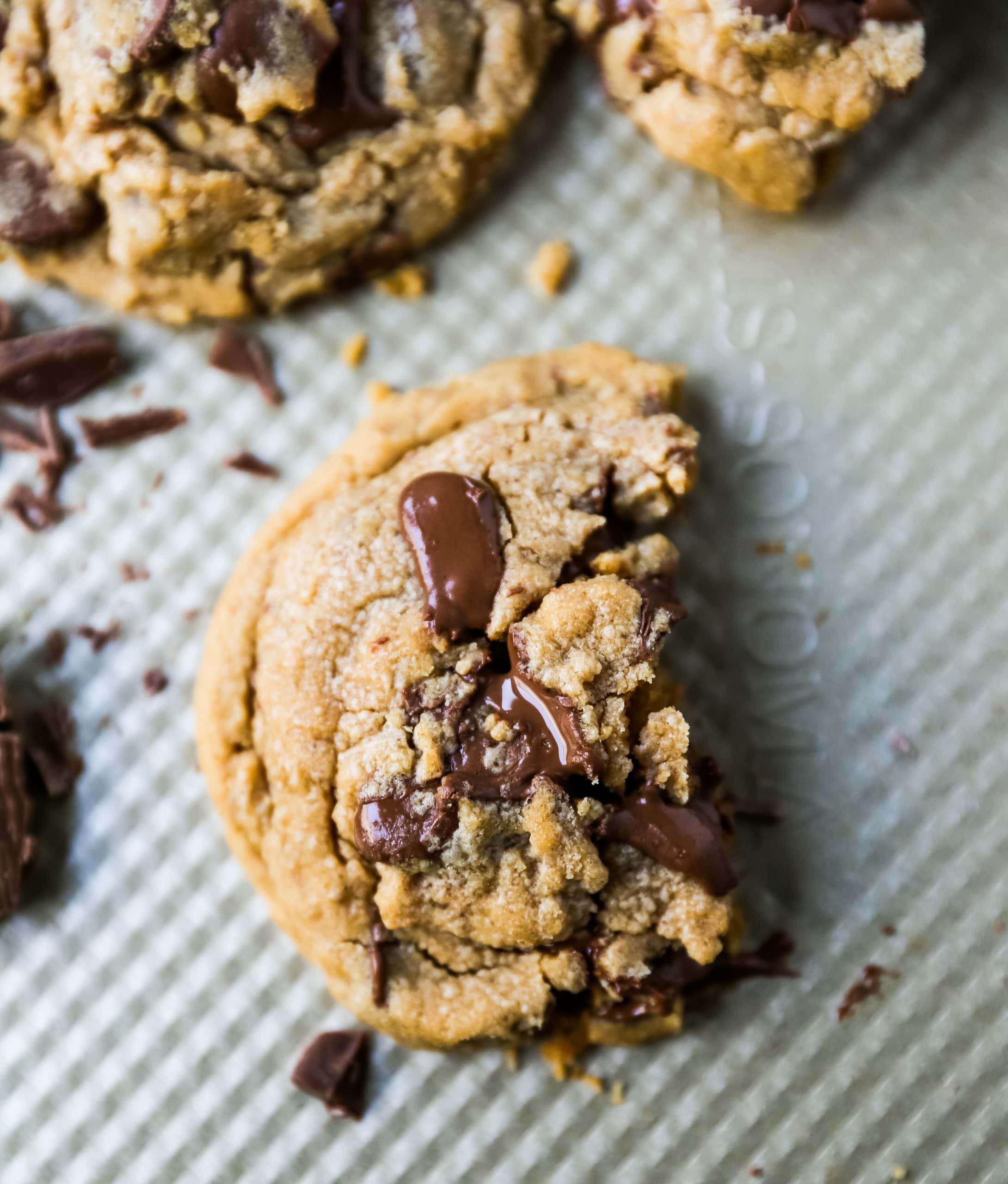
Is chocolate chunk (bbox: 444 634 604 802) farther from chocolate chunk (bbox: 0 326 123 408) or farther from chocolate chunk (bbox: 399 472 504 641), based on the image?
chocolate chunk (bbox: 0 326 123 408)

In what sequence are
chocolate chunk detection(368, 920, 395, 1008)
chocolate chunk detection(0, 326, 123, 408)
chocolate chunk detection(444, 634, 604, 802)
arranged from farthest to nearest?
1. chocolate chunk detection(0, 326, 123, 408)
2. chocolate chunk detection(368, 920, 395, 1008)
3. chocolate chunk detection(444, 634, 604, 802)

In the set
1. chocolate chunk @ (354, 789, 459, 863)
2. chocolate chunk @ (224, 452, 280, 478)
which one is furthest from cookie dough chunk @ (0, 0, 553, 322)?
chocolate chunk @ (354, 789, 459, 863)

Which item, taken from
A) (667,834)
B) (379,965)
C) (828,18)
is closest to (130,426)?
(379,965)

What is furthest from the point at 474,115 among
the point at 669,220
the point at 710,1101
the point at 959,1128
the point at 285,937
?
the point at 959,1128

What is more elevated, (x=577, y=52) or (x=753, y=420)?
(x=577, y=52)

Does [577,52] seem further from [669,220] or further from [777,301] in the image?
[777,301]
